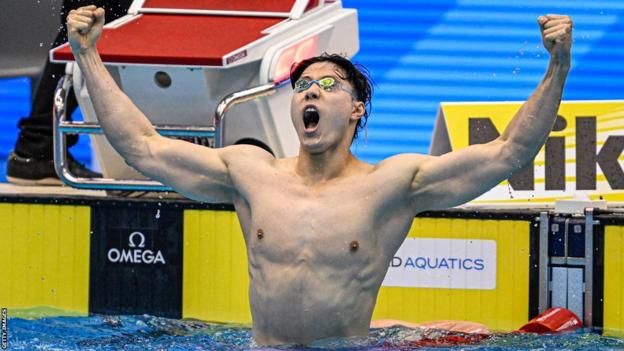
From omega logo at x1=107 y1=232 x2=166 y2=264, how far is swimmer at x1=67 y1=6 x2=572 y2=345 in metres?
1.60

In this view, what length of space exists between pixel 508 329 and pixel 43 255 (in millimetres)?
1984

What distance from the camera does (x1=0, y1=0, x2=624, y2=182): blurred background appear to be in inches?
294

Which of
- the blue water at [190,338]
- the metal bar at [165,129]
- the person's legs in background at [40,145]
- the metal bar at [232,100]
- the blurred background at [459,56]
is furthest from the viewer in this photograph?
the blurred background at [459,56]

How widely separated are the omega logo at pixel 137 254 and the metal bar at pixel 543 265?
156 centimetres

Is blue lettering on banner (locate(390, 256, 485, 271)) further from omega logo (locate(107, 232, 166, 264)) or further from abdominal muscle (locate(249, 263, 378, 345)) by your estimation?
abdominal muscle (locate(249, 263, 378, 345))

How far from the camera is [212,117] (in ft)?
19.5

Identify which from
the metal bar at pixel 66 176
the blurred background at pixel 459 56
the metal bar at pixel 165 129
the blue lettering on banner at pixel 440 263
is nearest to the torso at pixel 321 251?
the blue lettering on banner at pixel 440 263

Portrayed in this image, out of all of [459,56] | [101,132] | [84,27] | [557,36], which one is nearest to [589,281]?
[557,36]

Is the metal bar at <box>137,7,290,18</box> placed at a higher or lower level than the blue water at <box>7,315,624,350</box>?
higher

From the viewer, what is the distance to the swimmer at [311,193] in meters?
4.03

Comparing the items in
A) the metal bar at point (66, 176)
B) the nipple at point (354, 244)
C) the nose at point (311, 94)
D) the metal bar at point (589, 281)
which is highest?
the nose at point (311, 94)

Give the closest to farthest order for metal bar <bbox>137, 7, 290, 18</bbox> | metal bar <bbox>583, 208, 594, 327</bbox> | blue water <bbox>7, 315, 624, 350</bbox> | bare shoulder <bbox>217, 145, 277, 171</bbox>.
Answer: bare shoulder <bbox>217, 145, 277, 171</bbox>, blue water <bbox>7, 315, 624, 350</bbox>, metal bar <bbox>583, 208, 594, 327</bbox>, metal bar <bbox>137, 7, 290, 18</bbox>

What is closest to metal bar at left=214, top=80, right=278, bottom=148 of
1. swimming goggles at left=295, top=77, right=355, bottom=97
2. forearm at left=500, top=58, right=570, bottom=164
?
swimming goggles at left=295, top=77, right=355, bottom=97

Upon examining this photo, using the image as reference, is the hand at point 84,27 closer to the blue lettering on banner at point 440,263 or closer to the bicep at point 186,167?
the bicep at point 186,167
